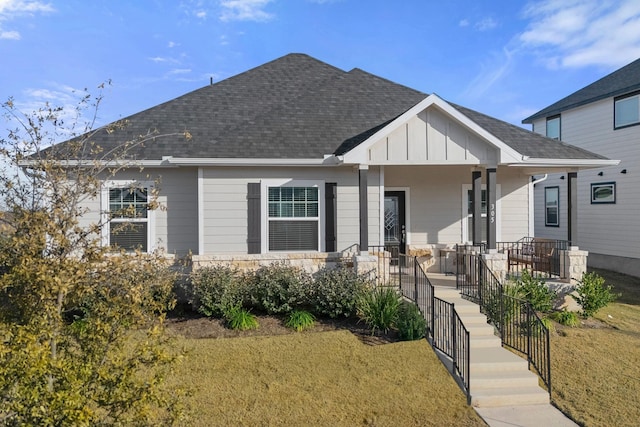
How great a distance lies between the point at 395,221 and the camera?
1211 centimetres

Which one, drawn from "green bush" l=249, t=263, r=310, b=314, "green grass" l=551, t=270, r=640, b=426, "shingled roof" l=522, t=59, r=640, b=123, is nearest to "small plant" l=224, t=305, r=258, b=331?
"green bush" l=249, t=263, r=310, b=314

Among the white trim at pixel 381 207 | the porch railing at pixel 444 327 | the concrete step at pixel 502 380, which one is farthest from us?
the white trim at pixel 381 207

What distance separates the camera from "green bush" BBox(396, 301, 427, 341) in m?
7.15

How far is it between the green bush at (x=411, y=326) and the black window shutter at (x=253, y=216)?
3.93m

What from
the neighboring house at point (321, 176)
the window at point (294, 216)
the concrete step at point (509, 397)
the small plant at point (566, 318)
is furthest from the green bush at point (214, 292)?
the small plant at point (566, 318)

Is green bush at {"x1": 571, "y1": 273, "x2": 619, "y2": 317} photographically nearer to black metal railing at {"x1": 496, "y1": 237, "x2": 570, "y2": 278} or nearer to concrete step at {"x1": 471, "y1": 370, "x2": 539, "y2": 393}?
black metal railing at {"x1": 496, "y1": 237, "x2": 570, "y2": 278}

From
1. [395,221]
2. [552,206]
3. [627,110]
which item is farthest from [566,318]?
[552,206]

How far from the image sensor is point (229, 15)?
11.9 metres

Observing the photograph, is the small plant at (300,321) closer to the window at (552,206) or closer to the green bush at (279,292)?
the green bush at (279,292)

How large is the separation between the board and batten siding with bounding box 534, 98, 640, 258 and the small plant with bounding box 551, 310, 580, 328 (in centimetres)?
915

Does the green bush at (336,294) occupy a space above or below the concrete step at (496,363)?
above

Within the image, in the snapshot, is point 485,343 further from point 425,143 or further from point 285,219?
point 285,219

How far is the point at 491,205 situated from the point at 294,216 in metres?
4.67

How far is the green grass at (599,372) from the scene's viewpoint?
5.32 m
